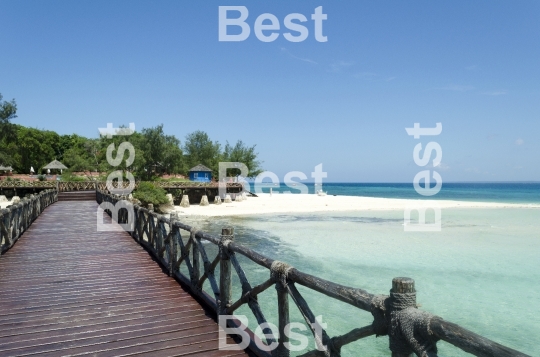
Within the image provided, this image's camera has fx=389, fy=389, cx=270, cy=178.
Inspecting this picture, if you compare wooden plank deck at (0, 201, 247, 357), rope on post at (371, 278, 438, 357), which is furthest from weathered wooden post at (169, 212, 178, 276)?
rope on post at (371, 278, 438, 357)

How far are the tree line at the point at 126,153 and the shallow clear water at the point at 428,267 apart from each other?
2532 cm

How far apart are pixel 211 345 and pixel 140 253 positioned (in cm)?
574

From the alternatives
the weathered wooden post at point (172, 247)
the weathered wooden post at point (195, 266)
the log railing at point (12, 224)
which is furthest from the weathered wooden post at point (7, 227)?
the weathered wooden post at point (195, 266)

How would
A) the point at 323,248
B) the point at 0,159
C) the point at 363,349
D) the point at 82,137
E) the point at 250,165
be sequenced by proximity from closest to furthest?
the point at 363,349 → the point at 323,248 → the point at 0,159 → the point at 250,165 → the point at 82,137

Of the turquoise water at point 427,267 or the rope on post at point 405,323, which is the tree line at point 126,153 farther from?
the rope on post at point 405,323

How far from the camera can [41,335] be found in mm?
4477

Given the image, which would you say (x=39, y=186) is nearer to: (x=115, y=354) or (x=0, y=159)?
(x=0, y=159)

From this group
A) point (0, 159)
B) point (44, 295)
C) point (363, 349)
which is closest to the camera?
point (44, 295)

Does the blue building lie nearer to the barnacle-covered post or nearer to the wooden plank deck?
the wooden plank deck

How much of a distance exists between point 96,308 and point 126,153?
145ft

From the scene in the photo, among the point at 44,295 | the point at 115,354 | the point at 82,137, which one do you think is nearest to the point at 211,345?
the point at 115,354

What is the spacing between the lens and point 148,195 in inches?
1316

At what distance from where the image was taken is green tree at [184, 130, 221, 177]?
66.7m

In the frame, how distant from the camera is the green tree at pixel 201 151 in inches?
2625
